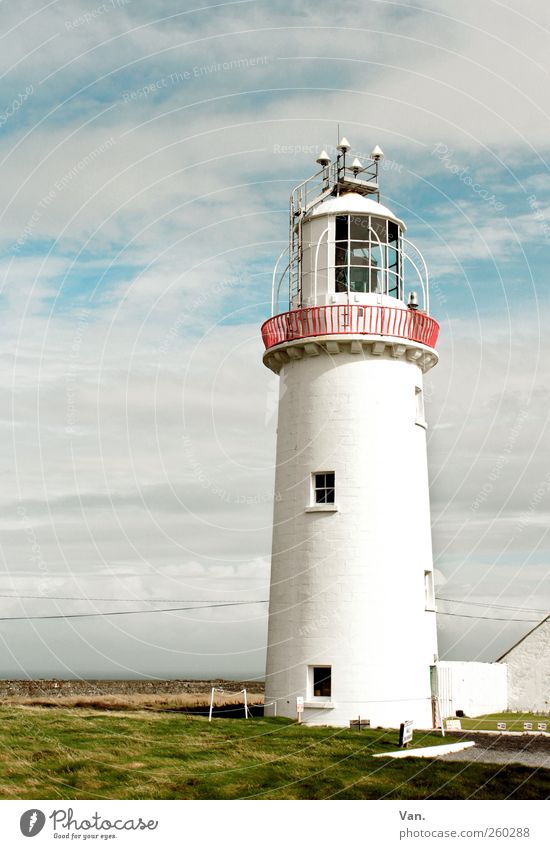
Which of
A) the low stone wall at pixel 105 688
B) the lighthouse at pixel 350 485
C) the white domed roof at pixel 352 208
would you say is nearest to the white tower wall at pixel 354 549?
the lighthouse at pixel 350 485

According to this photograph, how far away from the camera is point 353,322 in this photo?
2658cm

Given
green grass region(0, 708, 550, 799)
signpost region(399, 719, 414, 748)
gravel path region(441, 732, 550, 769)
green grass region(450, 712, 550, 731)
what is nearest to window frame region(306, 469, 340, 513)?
green grass region(0, 708, 550, 799)

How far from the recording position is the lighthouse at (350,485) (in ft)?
83.7

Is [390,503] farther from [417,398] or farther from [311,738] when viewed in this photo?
[311,738]

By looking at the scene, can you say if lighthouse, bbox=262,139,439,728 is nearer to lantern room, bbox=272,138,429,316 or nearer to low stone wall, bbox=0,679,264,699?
lantern room, bbox=272,138,429,316

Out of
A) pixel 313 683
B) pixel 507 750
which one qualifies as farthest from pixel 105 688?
pixel 507 750

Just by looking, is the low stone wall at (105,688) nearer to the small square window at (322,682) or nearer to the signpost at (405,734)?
the small square window at (322,682)

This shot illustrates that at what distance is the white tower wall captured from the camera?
1000 inches

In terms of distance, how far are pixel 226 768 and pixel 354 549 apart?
27.4ft

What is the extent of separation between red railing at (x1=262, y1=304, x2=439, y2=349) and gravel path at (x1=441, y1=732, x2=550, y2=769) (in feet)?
35.4

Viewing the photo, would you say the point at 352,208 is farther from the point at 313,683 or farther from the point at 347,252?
the point at 313,683
